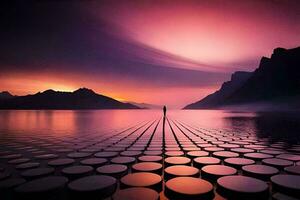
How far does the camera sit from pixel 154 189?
3.49 meters

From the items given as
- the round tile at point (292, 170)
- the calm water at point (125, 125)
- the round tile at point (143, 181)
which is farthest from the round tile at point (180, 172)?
the calm water at point (125, 125)

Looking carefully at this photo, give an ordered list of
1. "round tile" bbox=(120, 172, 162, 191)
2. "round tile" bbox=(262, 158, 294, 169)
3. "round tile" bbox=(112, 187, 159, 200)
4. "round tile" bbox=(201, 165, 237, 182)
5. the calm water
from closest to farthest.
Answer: "round tile" bbox=(112, 187, 159, 200)
"round tile" bbox=(120, 172, 162, 191)
"round tile" bbox=(201, 165, 237, 182)
"round tile" bbox=(262, 158, 294, 169)
the calm water

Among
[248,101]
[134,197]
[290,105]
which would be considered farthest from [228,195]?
[248,101]

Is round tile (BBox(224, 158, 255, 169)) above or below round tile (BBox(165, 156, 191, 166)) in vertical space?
above

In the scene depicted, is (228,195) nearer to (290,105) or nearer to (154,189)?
(154,189)

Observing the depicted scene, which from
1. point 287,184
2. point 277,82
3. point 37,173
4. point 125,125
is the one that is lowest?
point 125,125

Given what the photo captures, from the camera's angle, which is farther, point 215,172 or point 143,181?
point 215,172

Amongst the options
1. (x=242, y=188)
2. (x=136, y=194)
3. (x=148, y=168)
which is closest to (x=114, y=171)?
(x=148, y=168)

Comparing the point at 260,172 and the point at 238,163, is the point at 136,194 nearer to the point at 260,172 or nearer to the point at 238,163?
the point at 260,172

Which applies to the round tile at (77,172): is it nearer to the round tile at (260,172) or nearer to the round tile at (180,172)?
the round tile at (180,172)

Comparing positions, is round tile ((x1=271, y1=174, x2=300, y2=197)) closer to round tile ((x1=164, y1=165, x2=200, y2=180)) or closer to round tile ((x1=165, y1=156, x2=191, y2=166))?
round tile ((x1=164, y1=165, x2=200, y2=180))

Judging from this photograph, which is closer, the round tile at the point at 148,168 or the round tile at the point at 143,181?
the round tile at the point at 143,181

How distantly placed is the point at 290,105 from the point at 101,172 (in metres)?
154

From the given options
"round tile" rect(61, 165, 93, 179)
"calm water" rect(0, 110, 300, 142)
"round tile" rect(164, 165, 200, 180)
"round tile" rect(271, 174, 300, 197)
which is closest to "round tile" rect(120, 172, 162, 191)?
"round tile" rect(164, 165, 200, 180)
